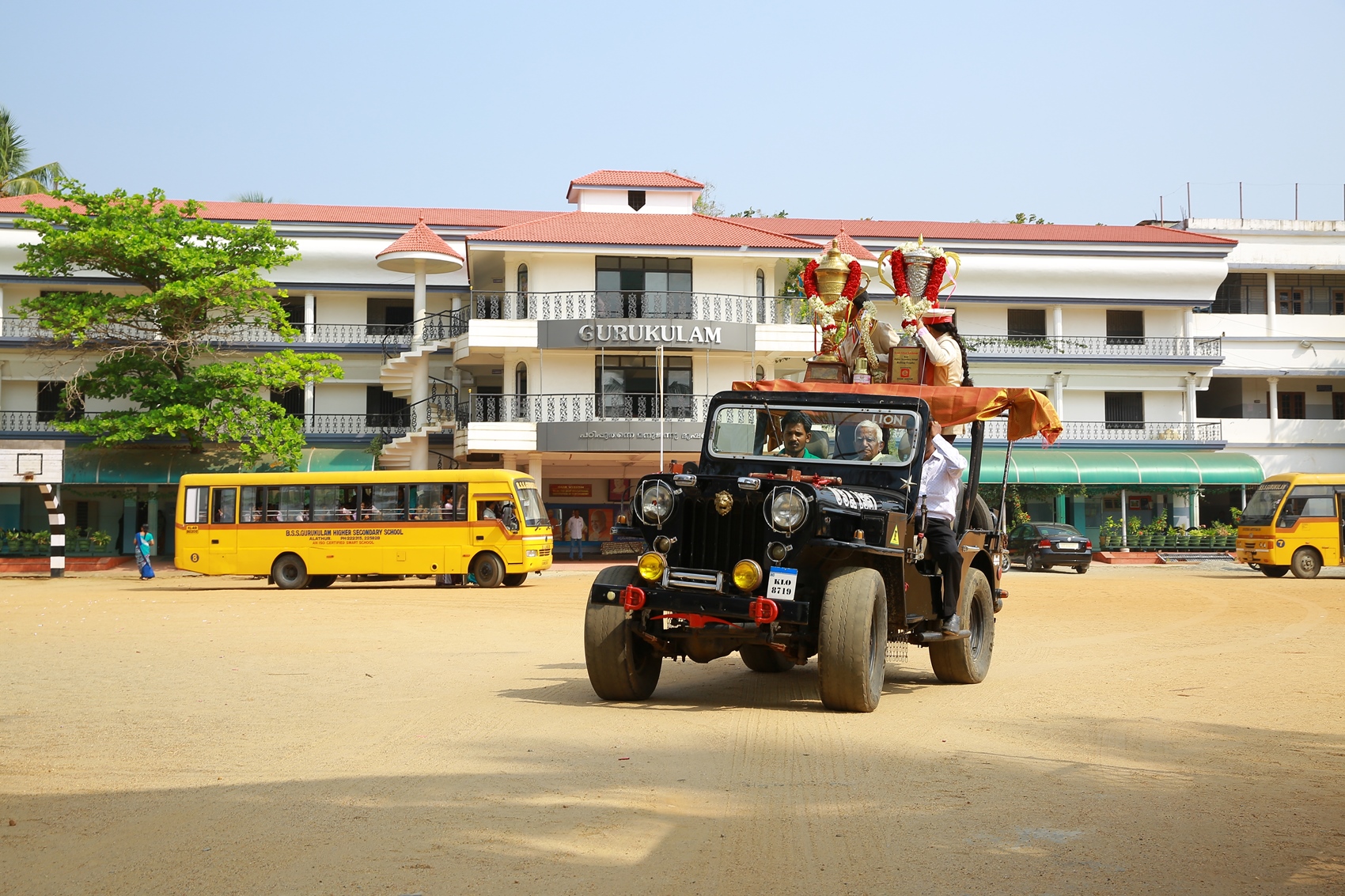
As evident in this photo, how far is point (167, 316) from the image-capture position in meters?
36.3

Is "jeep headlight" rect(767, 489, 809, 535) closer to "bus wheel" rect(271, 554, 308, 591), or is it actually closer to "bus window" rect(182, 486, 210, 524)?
"bus wheel" rect(271, 554, 308, 591)

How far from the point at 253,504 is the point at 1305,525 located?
2512 cm

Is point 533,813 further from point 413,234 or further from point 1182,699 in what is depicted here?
point 413,234

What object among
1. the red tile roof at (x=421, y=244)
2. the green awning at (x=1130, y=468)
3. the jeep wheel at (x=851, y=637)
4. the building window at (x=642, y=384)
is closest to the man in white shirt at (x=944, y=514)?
the jeep wheel at (x=851, y=637)

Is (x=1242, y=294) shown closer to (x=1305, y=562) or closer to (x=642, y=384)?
(x=1305, y=562)

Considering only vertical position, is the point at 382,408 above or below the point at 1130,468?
above

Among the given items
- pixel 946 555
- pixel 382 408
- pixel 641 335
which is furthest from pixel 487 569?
pixel 946 555

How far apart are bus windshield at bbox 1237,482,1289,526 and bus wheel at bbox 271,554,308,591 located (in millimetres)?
23164

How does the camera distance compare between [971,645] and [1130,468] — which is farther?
[1130,468]

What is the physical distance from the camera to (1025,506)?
4428cm

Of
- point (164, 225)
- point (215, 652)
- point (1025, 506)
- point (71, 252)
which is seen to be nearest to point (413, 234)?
point (164, 225)

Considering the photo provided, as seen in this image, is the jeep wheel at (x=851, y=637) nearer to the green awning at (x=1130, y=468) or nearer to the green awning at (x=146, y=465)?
the green awning at (x=146, y=465)

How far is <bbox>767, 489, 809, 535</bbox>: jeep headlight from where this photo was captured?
8.74m

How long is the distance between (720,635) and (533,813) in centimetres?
311
